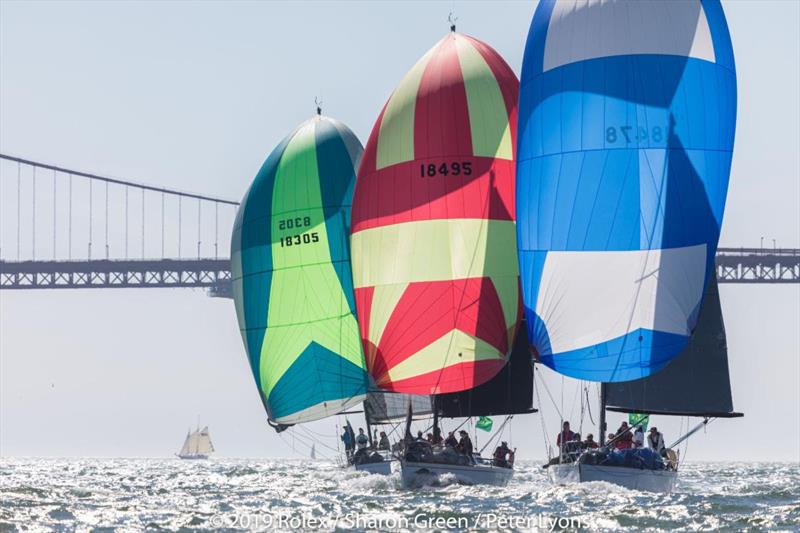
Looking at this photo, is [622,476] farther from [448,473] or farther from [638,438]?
[448,473]

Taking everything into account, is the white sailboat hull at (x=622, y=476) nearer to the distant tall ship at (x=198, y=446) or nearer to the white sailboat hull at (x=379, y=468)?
the white sailboat hull at (x=379, y=468)

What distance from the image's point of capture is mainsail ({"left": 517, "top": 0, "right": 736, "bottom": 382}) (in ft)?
49.1

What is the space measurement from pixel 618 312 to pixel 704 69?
2.25 meters

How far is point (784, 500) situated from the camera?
1600 cm

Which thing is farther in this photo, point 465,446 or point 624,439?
point 465,446

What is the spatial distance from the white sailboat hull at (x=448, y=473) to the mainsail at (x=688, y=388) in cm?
136

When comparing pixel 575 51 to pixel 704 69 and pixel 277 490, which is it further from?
pixel 277 490

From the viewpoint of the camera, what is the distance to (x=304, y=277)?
20062 mm

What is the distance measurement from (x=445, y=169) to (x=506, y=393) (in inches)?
93.4

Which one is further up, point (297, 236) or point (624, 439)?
point (297, 236)

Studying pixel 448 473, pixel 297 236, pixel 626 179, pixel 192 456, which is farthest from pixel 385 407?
pixel 192 456

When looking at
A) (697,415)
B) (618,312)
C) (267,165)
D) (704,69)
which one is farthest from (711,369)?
(267,165)

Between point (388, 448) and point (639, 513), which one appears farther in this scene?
point (388, 448)

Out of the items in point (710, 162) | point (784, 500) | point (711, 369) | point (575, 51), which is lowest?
point (784, 500)
